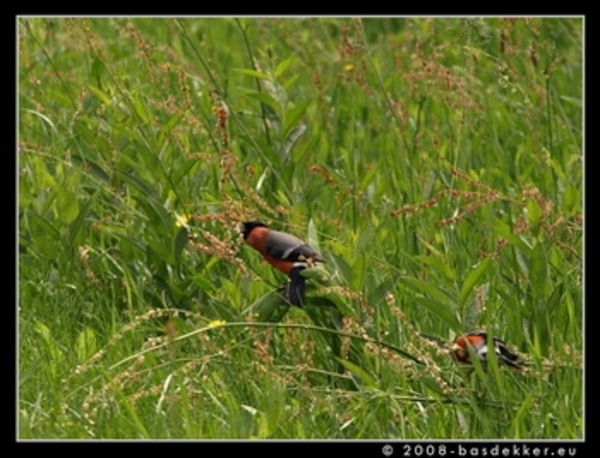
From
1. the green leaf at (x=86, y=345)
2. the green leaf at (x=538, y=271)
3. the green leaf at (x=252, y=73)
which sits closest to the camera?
the green leaf at (x=538, y=271)

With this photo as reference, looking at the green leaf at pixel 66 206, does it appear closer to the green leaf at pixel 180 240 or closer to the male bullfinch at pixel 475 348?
the green leaf at pixel 180 240

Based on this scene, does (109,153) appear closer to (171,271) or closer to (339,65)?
(171,271)

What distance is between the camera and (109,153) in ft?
19.5

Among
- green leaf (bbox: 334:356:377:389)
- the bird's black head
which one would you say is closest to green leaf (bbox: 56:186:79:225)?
the bird's black head

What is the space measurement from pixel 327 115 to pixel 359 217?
1422mm

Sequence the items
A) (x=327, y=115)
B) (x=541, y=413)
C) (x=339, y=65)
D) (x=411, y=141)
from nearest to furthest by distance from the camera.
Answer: (x=541, y=413) → (x=411, y=141) → (x=327, y=115) → (x=339, y=65)

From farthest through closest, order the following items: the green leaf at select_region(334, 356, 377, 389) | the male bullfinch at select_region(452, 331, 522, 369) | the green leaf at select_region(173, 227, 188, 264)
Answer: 1. the green leaf at select_region(173, 227, 188, 264)
2. the male bullfinch at select_region(452, 331, 522, 369)
3. the green leaf at select_region(334, 356, 377, 389)

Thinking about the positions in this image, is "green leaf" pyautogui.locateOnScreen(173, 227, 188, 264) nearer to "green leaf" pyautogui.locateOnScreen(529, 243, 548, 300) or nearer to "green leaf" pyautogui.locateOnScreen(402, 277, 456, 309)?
"green leaf" pyautogui.locateOnScreen(402, 277, 456, 309)

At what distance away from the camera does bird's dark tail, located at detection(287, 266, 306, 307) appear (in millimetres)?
4766

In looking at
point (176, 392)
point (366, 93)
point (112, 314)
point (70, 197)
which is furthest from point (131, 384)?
point (366, 93)

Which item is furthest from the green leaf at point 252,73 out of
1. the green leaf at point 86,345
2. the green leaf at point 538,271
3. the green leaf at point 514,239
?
the green leaf at point 538,271

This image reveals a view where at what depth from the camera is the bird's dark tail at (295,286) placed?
15.6 feet

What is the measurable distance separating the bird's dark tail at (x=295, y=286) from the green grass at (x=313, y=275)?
A: 4 centimetres

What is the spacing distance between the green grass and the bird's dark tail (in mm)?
43
